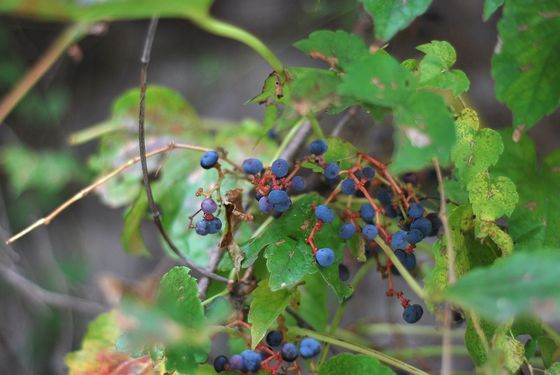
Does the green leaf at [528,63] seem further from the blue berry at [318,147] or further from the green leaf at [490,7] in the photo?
the blue berry at [318,147]

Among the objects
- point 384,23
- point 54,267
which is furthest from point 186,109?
point 54,267

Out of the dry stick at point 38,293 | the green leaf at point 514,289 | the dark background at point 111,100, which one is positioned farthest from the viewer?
the dark background at point 111,100

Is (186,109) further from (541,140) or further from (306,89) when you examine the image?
(541,140)

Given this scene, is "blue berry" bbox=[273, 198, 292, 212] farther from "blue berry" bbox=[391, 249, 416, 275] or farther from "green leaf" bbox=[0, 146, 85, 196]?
"green leaf" bbox=[0, 146, 85, 196]

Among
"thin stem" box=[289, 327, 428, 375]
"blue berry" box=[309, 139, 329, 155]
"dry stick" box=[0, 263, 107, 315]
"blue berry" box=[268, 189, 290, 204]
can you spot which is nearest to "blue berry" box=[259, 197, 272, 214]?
"blue berry" box=[268, 189, 290, 204]

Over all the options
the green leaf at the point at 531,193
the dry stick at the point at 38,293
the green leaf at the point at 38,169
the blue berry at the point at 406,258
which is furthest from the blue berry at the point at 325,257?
the green leaf at the point at 38,169

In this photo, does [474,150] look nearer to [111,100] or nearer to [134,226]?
[134,226]
